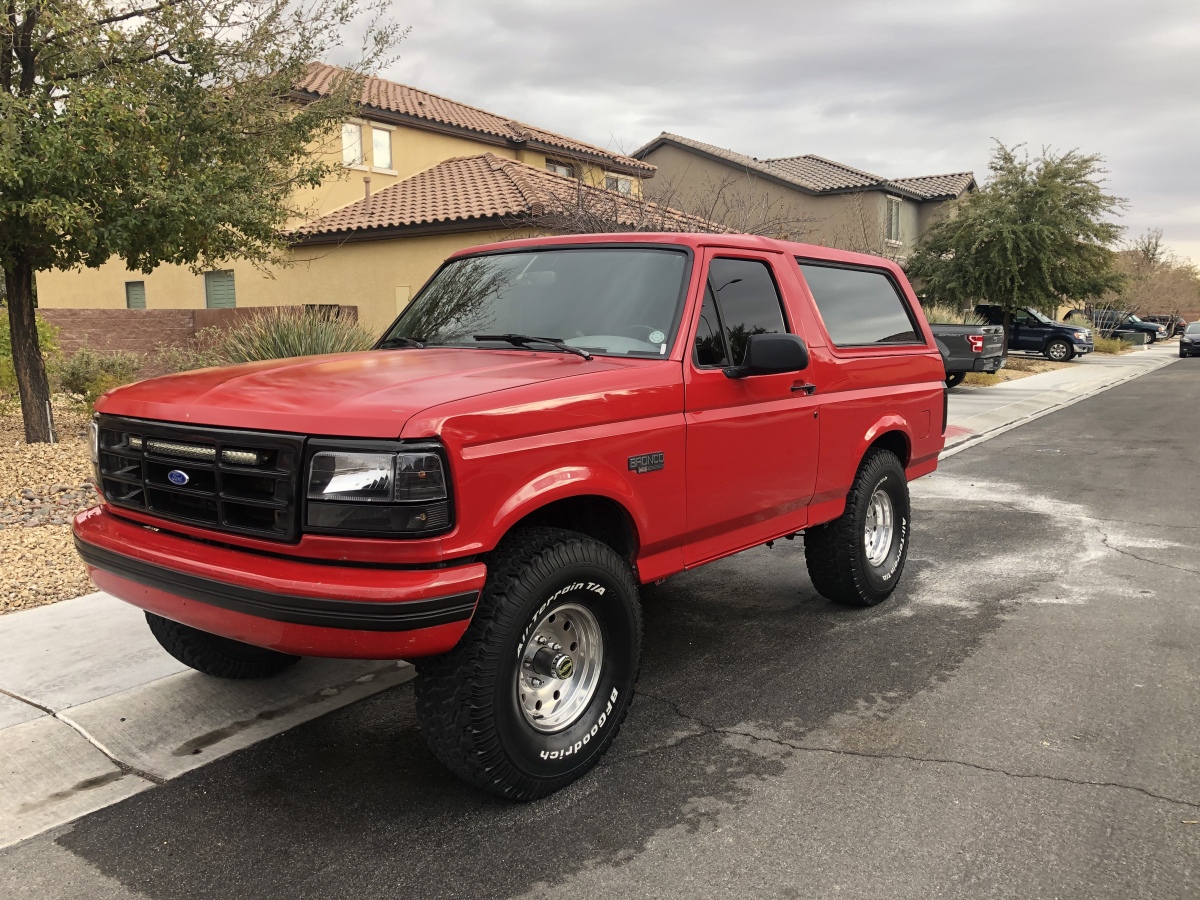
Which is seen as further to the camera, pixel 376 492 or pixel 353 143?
pixel 353 143

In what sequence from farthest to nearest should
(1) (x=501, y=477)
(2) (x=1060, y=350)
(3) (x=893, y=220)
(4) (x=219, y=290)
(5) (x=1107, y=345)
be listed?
(5) (x=1107, y=345)
(3) (x=893, y=220)
(2) (x=1060, y=350)
(4) (x=219, y=290)
(1) (x=501, y=477)

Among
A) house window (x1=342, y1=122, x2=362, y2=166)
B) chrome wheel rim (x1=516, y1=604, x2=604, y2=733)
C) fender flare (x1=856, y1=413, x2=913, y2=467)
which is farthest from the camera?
house window (x1=342, y1=122, x2=362, y2=166)

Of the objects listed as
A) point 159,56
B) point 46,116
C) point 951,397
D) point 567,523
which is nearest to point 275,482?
point 567,523

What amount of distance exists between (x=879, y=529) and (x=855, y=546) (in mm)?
602

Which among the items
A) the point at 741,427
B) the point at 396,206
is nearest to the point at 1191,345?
the point at 396,206

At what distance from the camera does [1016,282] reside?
2748 cm

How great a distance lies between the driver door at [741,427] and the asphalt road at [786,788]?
76 cm

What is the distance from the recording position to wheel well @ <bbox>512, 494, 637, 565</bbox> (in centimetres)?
361

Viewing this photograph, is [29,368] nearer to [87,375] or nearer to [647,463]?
[87,375]

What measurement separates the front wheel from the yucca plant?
2750cm

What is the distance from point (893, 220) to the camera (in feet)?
126

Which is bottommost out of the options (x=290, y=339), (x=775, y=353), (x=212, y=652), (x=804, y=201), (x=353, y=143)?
(x=212, y=652)

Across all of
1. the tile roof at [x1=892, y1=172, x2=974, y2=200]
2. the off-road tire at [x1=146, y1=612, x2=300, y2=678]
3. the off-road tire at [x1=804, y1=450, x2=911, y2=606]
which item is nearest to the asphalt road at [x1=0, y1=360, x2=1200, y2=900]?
the off-road tire at [x1=804, y1=450, x2=911, y2=606]

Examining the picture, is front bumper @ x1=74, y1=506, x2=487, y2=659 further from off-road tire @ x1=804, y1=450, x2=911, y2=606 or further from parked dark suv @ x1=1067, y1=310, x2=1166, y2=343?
parked dark suv @ x1=1067, y1=310, x2=1166, y2=343
